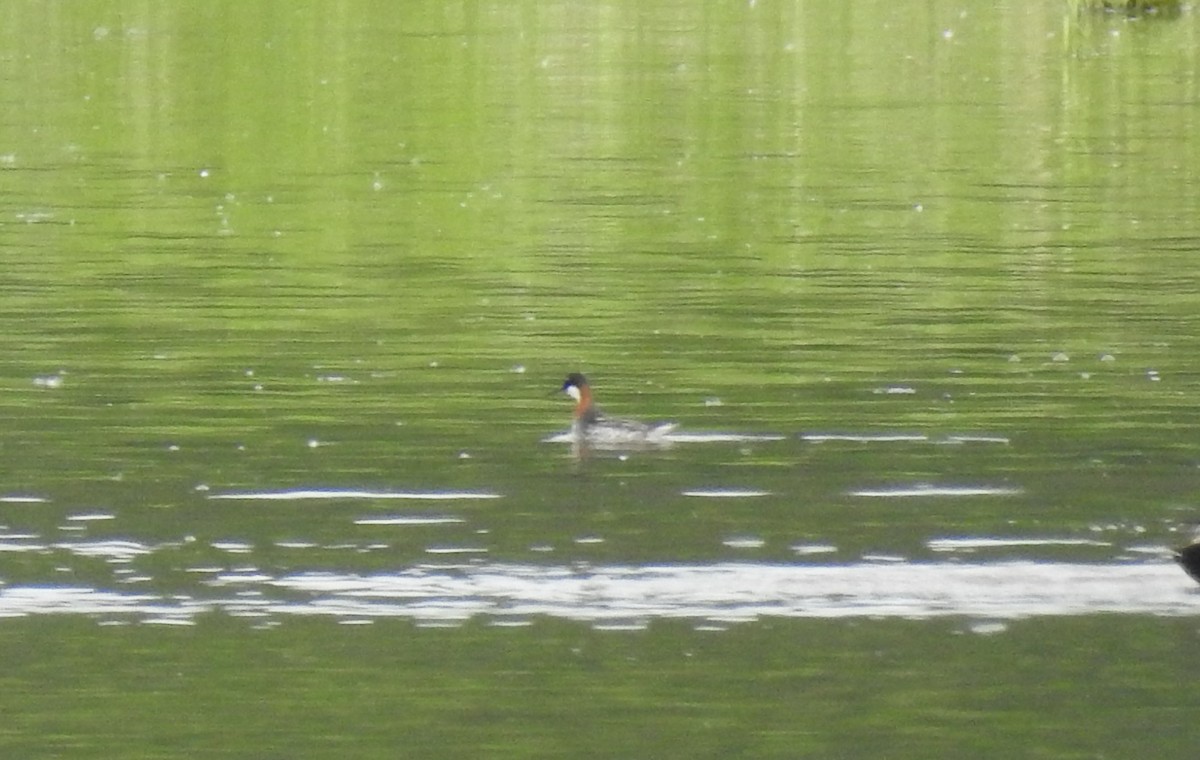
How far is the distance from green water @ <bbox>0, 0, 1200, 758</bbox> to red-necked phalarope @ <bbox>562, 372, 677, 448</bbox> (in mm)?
162

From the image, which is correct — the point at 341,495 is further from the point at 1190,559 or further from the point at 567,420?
the point at 1190,559

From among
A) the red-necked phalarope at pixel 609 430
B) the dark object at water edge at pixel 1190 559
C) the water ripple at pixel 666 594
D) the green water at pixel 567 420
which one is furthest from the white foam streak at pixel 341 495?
the dark object at water edge at pixel 1190 559

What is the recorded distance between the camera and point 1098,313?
22.5 metres

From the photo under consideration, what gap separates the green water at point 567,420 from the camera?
38.1 feet

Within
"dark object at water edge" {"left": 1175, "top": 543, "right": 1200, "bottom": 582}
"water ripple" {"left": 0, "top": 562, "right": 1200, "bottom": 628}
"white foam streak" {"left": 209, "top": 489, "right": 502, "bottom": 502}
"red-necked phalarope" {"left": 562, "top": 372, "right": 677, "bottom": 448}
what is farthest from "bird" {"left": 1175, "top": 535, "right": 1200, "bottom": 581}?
"red-necked phalarope" {"left": 562, "top": 372, "right": 677, "bottom": 448}

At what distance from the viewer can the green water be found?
38.1 feet

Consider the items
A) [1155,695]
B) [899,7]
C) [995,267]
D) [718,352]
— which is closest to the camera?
[1155,695]

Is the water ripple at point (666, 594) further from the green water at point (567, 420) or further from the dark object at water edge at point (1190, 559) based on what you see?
the dark object at water edge at point (1190, 559)

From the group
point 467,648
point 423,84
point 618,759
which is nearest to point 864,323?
point 467,648

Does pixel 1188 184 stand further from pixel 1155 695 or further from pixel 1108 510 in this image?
pixel 1155 695

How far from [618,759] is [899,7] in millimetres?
57846

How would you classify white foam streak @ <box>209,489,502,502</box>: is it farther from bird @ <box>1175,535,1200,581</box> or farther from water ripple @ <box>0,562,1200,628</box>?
bird @ <box>1175,535,1200,581</box>

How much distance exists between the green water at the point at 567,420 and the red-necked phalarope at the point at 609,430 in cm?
16

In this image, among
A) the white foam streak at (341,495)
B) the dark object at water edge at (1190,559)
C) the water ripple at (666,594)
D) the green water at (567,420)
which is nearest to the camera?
the green water at (567,420)
